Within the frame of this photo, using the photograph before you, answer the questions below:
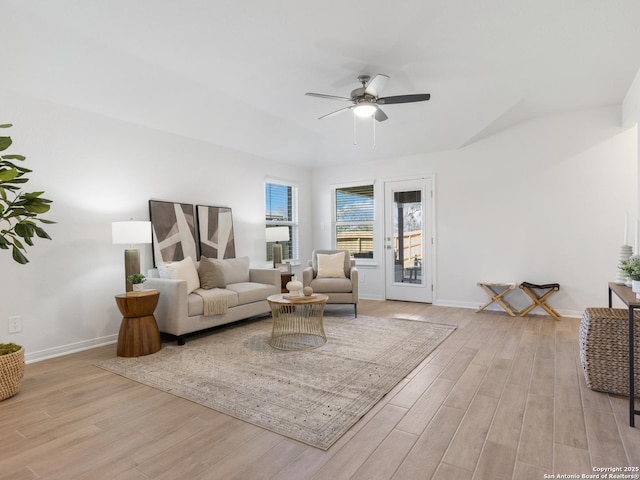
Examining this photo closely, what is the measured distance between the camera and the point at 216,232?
5.06m

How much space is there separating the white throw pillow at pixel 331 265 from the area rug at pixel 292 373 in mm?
1222

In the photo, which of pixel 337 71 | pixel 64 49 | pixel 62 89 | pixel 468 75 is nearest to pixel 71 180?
pixel 62 89

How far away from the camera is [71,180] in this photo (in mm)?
3570

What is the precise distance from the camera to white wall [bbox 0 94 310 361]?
3.27m

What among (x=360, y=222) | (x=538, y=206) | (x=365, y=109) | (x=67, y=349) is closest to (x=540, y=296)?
(x=538, y=206)

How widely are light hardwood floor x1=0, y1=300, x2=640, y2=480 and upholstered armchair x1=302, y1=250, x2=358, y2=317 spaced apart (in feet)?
6.87

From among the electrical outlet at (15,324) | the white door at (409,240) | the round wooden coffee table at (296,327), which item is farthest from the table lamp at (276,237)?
the electrical outlet at (15,324)

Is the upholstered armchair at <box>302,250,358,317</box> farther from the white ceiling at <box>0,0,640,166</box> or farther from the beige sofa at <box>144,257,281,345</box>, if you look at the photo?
the white ceiling at <box>0,0,640,166</box>

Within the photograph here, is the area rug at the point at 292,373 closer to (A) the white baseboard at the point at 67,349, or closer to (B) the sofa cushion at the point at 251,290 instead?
(B) the sofa cushion at the point at 251,290

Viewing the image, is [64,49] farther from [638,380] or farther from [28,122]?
[638,380]

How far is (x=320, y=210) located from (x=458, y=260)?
9.10ft

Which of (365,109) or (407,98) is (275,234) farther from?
(407,98)

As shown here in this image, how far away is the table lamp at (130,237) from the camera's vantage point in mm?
3518

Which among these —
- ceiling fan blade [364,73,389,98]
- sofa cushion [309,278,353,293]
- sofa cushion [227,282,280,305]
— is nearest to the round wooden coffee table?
sofa cushion [227,282,280,305]
